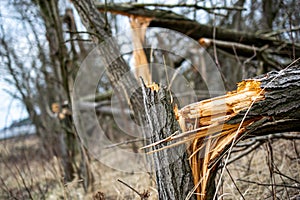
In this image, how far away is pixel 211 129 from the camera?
141 centimetres

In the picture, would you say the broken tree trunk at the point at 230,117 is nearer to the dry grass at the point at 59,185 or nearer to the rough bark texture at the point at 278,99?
the rough bark texture at the point at 278,99

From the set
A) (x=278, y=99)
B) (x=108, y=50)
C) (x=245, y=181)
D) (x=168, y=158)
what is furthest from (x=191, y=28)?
(x=168, y=158)

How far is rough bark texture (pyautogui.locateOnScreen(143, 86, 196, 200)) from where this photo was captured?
1.40 m

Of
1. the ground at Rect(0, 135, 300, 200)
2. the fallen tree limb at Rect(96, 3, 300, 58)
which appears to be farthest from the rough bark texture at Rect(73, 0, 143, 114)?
the fallen tree limb at Rect(96, 3, 300, 58)

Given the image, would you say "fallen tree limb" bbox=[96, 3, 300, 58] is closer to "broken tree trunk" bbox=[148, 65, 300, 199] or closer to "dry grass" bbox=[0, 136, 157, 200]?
"dry grass" bbox=[0, 136, 157, 200]

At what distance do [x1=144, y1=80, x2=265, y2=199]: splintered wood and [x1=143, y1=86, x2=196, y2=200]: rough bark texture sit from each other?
4 cm

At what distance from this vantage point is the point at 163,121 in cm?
142

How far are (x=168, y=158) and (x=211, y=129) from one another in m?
0.27

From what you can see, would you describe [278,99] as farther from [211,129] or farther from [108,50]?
[108,50]

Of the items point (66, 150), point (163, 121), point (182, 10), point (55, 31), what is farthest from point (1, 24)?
point (163, 121)

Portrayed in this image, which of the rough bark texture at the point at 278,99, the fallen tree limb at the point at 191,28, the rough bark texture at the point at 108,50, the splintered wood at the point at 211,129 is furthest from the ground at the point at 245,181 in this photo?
the fallen tree limb at the point at 191,28

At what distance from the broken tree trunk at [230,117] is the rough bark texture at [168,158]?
44mm

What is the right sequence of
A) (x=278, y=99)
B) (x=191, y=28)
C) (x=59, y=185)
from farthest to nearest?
(x=191, y=28) < (x=59, y=185) < (x=278, y=99)

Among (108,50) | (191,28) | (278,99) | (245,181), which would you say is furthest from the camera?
(191,28)
